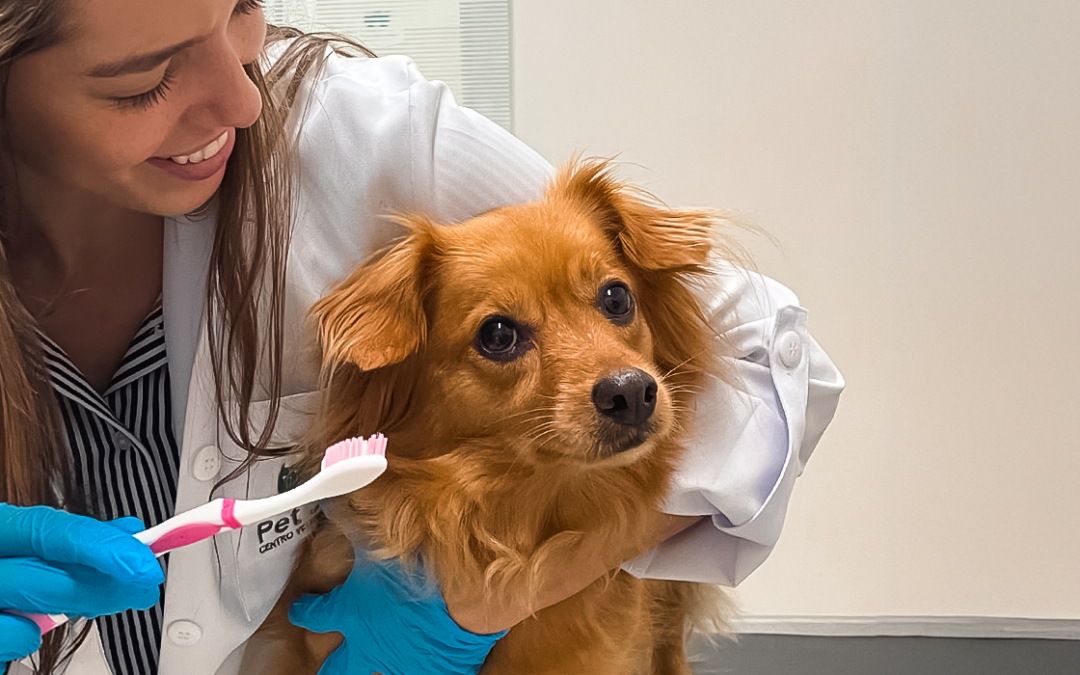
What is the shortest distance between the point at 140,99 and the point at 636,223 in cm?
37

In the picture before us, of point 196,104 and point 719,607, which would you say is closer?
point 196,104

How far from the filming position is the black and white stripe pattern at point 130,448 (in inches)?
31.4

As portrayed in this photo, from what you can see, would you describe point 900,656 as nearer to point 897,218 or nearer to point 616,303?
point 897,218

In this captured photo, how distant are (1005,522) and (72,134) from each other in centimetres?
181

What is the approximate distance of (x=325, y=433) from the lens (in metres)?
0.75

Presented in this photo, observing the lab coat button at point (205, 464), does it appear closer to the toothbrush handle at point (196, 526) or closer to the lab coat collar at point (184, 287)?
the lab coat collar at point (184, 287)

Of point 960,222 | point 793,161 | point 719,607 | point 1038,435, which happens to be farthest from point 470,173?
point 1038,435

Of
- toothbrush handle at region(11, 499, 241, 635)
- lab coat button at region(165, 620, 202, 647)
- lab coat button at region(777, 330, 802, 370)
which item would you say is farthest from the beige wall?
toothbrush handle at region(11, 499, 241, 635)

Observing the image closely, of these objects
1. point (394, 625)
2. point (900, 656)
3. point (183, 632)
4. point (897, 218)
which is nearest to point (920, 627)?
point (900, 656)

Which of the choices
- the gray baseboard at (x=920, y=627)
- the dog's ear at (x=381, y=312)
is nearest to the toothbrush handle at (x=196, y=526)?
the dog's ear at (x=381, y=312)

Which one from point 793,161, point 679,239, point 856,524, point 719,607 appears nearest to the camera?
point 679,239

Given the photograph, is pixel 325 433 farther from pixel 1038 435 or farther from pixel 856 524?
pixel 1038 435

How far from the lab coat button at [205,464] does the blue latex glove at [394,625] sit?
0.14 metres

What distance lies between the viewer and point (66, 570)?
573mm
